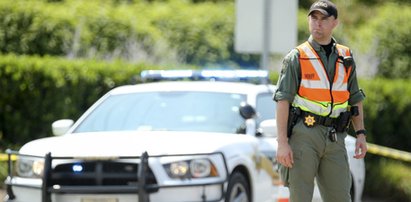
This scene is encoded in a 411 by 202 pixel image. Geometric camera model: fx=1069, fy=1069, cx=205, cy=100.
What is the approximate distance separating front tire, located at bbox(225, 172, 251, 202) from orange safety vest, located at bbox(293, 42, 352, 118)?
1.56 metres

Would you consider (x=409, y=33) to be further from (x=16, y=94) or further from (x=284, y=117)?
(x=284, y=117)

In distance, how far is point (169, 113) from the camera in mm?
9344

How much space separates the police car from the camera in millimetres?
7922

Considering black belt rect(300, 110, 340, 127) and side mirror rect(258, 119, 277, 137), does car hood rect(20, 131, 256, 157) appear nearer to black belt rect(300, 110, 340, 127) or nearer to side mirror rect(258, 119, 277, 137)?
side mirror rect(258, 119, 277, 137)

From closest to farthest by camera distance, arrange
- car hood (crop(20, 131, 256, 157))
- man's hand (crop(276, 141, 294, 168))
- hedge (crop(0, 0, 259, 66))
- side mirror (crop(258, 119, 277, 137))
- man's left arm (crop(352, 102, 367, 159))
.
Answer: man's hand (crop(276, 141, 294, 168))
man's left arm (crop(352, 102, 367, 159))
car hood (crop(20, 131, 256, 157))
side mirror (crop(258, 119, 277, 137))
hedge (crop(0, 0, 259, 66))

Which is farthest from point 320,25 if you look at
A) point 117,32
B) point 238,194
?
point 117,32

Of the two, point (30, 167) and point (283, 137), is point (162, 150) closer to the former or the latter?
point (30, 167)

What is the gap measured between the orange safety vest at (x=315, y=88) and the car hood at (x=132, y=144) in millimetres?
1480

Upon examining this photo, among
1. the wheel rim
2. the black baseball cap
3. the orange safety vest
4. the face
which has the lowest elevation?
the wheel rim

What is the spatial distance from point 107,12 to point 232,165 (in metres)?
9.05

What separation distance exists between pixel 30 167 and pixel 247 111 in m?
1.87

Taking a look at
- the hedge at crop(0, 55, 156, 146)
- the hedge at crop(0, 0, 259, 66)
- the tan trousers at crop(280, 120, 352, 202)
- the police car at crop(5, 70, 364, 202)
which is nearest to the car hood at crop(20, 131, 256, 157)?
the police car at crop(5, 70, 364, 202)

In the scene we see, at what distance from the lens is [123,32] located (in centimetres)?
1652

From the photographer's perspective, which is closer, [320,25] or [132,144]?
[320,25]
